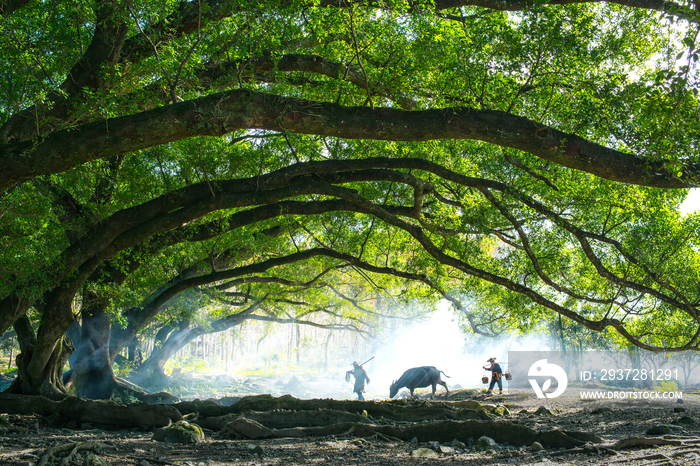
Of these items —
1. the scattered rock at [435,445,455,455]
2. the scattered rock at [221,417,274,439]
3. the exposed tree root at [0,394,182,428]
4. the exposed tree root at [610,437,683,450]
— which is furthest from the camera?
Result: the exposed tree root at [0,394,182,428]

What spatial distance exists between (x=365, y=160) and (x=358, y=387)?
867cm

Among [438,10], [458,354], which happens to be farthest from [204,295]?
[458,354]

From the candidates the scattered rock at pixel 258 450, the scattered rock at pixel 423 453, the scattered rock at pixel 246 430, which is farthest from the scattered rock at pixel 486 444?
the scattered rock at pixel 246 430

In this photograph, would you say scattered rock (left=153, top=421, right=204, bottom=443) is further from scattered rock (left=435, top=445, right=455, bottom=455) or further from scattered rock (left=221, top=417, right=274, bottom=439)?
scattered rock (left=435, top=445, right=455, bottom=455)

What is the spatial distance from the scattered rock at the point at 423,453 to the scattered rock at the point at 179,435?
258 cm

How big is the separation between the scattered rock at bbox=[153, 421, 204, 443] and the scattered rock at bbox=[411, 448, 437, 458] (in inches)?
101

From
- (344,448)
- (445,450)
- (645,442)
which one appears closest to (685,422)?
(645,442)

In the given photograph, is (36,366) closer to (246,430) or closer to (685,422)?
(246,430)

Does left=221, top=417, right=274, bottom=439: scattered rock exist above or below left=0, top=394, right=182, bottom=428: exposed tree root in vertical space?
below

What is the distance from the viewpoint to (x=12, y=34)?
6.13 m

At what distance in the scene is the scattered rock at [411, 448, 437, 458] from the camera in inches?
189

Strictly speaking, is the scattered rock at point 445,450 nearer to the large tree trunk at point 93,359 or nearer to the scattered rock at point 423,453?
the scattered rock at point 423,453

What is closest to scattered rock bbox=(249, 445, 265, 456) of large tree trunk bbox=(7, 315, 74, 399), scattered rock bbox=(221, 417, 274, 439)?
scattered rock bbox=(221, 417, 274, 439)

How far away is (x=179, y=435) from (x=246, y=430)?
0.88 meters
